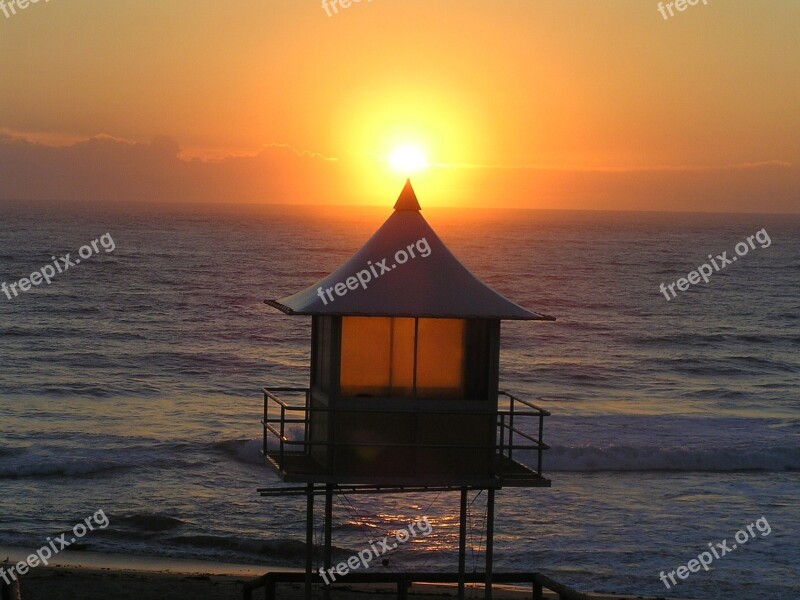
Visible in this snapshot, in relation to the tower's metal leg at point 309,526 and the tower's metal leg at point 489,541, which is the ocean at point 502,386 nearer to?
the tower's metal leg at point 489,541

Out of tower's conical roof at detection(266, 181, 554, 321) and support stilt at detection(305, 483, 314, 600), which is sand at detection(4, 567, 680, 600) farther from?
tower's conical roof at detection(266, 181, 554, 321)

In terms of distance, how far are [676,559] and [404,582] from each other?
8660mm

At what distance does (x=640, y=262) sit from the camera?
371ft

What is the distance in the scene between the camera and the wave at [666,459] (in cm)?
3081

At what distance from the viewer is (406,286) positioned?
39.5 ft

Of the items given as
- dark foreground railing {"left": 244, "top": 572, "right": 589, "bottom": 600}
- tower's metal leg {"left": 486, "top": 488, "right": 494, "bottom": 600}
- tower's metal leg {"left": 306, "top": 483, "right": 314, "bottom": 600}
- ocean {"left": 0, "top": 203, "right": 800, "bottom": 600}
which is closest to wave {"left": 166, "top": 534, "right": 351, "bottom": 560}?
ocean {"left": 0, "top": 203, "right": 800, "bottom": 600}

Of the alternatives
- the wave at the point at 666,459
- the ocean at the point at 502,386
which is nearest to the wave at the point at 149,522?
the ocean at the point at 502,386

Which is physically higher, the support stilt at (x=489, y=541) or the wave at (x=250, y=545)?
the support stilt at (x=489, y=541)

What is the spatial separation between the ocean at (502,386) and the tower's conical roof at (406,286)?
900 cm

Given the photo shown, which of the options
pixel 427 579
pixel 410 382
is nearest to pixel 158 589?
pixel 427 579

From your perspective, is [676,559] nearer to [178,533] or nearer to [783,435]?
[178,533]

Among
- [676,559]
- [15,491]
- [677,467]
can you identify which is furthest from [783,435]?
[15,491]

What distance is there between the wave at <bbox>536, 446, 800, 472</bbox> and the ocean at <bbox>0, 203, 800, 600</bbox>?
85 millimetres

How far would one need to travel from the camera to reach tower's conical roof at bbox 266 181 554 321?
462 inches
